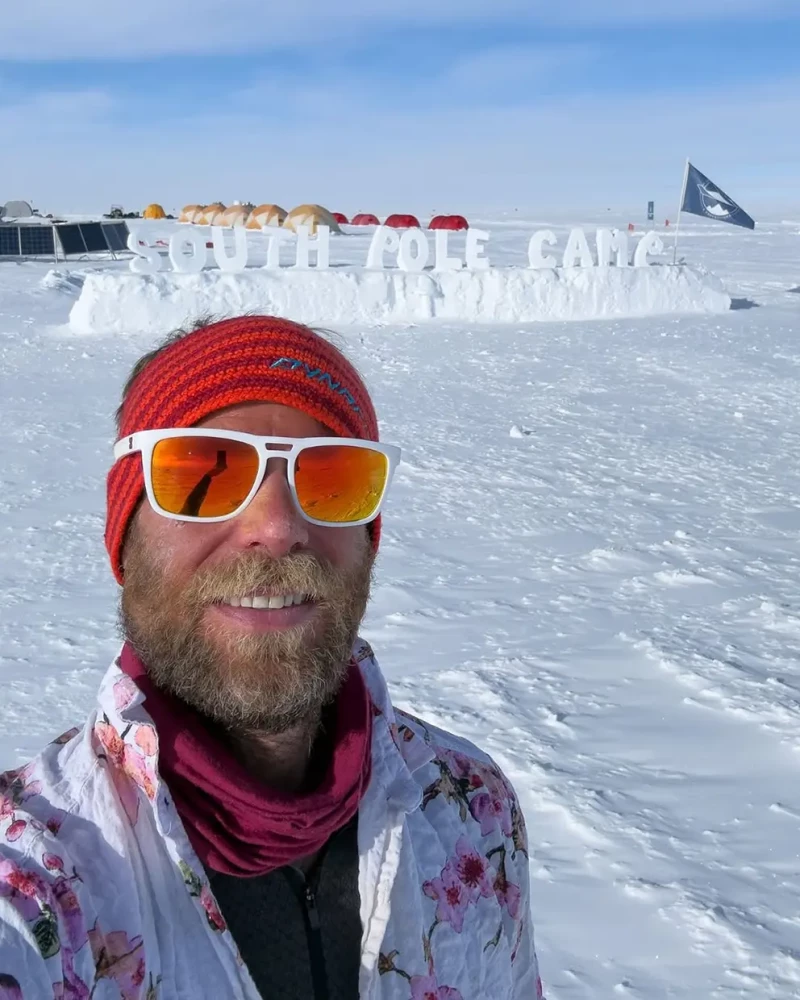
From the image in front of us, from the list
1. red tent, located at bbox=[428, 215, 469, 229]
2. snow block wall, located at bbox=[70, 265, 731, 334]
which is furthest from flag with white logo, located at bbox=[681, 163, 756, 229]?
red tent, located at bbox=[428, 215, 469, 229]

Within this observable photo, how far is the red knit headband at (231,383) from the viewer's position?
4.46ft

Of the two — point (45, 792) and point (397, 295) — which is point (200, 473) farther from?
point (397, 295)

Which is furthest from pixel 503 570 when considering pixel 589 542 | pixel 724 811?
pixel 724 811

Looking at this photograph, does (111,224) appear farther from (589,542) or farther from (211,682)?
(211,682)

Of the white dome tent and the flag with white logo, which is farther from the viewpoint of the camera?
the white dome tent

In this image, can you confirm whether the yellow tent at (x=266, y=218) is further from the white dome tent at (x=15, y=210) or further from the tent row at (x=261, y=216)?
the white dome tent at (x=15, y=210)

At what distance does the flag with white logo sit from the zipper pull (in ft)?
55.1

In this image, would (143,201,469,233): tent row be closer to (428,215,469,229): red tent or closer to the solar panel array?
(428,215,469,229): red tent

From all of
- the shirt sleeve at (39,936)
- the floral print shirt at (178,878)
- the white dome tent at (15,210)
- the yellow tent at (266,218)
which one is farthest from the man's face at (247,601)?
the yellow tent at (266,218)

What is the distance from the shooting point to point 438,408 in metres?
9.14

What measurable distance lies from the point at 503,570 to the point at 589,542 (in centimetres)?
71

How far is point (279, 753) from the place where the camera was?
1295 millimetres

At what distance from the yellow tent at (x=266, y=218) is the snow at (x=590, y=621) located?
1093 inches

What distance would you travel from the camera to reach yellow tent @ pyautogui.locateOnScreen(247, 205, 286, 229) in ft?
121
